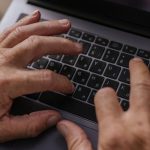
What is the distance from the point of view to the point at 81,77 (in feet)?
2.35

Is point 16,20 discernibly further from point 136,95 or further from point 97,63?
point 136,95

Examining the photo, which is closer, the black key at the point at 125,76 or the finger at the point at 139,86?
the finger at the point at 139,86

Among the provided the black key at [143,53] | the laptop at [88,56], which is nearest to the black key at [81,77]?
the laptop at [88,56]

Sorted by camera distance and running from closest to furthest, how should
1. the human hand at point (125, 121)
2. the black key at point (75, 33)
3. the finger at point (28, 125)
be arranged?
the human hand at point (125, 121)
the finger at point (28, 125)
the black key at point (75, 33)

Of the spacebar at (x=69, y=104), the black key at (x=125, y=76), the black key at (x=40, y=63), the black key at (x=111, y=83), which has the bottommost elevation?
the spacebar at (x=69, y=104)

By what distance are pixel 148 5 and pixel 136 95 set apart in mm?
211

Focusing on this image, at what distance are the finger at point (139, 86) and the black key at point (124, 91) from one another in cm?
6

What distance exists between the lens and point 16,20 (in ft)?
2.64

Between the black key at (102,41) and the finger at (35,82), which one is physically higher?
the black key at (102,41)

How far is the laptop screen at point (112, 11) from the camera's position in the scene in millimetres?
735

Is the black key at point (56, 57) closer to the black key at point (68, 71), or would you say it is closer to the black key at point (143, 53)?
the black key at point (68, 71)

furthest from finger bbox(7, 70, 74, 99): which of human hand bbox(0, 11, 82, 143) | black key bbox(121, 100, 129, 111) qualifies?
black key bbox(121, 100, 129, 111)

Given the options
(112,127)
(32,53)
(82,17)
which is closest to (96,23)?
(82,17)

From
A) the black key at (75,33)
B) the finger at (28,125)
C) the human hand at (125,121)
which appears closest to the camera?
the human hand at (125,121)
